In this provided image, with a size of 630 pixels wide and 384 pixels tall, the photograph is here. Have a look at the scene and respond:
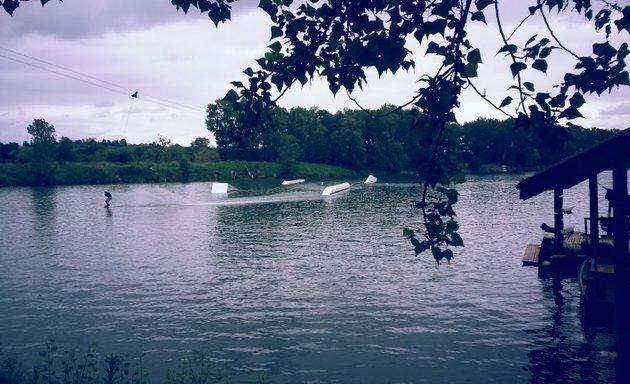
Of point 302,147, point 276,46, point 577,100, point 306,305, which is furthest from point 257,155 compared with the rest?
point 577,100

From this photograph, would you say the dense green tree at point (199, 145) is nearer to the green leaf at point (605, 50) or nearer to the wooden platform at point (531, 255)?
the wooden platform at point (531, 255)

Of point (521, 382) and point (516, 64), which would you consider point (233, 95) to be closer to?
point (516, 64)

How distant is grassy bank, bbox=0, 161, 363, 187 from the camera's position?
114 m

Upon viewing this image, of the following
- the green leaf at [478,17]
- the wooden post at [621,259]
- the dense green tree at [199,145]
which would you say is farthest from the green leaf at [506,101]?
the dense green tree at [199,145]

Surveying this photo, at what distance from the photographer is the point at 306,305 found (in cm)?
2088

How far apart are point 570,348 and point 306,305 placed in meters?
9.37

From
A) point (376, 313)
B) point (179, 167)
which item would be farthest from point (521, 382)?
point (179, 167)

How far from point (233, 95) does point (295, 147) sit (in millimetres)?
144020

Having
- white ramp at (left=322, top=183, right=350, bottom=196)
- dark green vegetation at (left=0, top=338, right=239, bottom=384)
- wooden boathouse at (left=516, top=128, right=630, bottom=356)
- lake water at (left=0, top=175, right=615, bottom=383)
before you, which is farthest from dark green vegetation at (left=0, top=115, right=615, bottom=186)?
dark green vegetation at (left=0, top=338, right=239, bottom=384)

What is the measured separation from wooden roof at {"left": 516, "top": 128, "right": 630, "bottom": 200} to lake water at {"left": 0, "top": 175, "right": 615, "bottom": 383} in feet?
11.7

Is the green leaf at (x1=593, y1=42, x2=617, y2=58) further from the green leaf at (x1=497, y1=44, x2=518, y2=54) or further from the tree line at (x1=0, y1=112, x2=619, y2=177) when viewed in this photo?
the tree line at (x1=0, y1=112, x2=619, y2=177)

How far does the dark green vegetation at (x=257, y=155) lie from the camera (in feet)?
392

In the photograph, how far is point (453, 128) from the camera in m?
6.14

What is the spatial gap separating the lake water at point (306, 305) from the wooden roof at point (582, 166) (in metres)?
3.55
